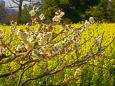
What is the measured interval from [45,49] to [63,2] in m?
16.6

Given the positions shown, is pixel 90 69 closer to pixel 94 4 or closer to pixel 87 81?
pixel 87 81

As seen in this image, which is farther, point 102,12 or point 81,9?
point 102,12

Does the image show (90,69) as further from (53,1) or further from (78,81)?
(53,1)

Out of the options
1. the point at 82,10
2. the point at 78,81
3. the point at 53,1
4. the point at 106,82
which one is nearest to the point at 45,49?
the point at 78,81

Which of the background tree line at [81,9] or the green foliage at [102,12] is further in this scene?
the green foliage at [102,12]

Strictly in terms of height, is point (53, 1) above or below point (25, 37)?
below

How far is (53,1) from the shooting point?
698 inches

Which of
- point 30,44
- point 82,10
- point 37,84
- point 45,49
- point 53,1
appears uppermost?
point 30,44

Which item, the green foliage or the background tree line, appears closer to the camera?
the background tree line

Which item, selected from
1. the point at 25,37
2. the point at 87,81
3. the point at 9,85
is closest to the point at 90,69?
the point at 87,81

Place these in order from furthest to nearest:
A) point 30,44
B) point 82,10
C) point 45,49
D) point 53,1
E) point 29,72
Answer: point 82,10
point 53,1
point 29,72
point 45,49
point 30,44

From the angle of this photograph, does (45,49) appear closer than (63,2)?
Yes

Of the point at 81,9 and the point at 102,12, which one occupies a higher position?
the point at 81,9

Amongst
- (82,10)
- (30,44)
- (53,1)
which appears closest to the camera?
(30,44)
